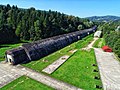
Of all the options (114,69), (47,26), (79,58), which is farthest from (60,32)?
(114,69)

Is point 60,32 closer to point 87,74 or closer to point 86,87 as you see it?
point 87,74

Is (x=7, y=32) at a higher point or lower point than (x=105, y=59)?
higher

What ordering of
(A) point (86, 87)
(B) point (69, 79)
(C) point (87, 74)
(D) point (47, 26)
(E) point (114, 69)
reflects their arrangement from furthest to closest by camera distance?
(D) point (47, 26)
(E) point (114, 69)
(C) point (87, 74)
(B) point (69, 79)
(A) point (86, 87)

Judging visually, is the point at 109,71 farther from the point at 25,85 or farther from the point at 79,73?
the point at 25,85

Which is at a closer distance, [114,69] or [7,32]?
[114,69]

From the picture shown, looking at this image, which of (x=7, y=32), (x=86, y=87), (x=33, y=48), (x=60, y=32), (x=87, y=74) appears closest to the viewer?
(x=86, y=87)

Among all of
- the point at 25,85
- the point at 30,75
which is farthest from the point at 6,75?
the point at 25,85

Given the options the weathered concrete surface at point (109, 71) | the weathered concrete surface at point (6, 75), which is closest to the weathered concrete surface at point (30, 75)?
the weathered concrete surface at point (6, 75)

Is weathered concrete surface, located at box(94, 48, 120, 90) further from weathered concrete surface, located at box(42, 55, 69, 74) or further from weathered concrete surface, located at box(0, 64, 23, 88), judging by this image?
weathered concrete surface, located at box(0, 64, 23, 88)
